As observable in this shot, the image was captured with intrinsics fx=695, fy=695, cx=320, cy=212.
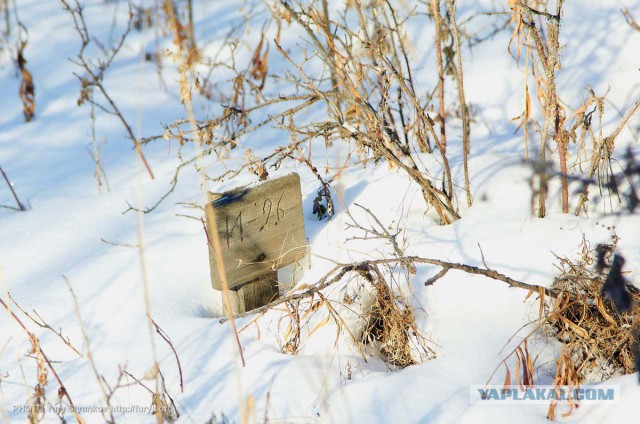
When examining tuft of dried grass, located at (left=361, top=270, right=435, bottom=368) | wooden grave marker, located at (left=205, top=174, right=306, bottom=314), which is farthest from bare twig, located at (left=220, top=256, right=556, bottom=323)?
wooden grave marker, located at (left=205, top=174, right=306, bottom=314)

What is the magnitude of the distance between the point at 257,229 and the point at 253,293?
0.25 metres

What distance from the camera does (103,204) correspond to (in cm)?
320

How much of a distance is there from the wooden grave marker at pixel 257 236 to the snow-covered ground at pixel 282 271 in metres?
0.13

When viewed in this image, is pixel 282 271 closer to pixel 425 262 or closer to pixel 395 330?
pixel 395 330

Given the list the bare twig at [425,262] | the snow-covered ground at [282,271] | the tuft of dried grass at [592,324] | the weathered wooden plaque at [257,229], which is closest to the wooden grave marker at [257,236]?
the weathered wooden plaque at [257,229]

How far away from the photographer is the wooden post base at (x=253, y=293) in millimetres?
2471

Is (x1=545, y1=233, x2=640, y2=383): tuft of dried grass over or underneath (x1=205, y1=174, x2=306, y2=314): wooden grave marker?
underneath

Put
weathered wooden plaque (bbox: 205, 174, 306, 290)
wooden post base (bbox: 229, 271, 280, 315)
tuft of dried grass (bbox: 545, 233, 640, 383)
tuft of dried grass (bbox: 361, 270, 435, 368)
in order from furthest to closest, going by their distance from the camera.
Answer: wooden post base (bbox: 229, 271, 280, 315) → weathered wooden plaque (bbox: 205, 174, 306, 290) → tuft of dried grass (bbox: 361, 270, 435, 368) → tuft of dried grass (bbox: 545, 233, 640, 383)

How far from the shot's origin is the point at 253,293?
250 cm

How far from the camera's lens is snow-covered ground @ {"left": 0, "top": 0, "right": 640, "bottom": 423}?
194 cm

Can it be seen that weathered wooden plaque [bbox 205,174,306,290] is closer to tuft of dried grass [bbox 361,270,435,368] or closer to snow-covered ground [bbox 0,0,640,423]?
snow-covered ground [bbox 0,0,640,423]

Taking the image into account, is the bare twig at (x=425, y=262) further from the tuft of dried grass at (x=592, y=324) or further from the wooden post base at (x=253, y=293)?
the wooden post base at (x=253, y=293)

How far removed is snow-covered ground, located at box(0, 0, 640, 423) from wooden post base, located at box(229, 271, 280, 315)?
0.11 m

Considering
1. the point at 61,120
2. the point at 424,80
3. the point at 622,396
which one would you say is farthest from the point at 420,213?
the point at 61,120
